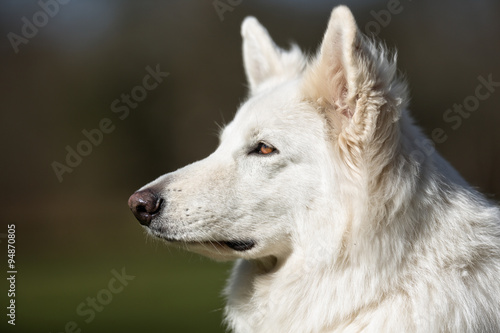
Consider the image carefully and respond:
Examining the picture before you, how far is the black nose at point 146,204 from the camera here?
3039 mm

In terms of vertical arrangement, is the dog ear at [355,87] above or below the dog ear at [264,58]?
below

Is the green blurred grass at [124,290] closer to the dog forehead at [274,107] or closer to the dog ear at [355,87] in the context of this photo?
the dog forehead at [274,107]

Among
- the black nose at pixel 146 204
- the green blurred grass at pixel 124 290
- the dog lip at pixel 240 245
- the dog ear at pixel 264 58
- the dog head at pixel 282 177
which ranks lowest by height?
the green blurred grass at pixel 124 290

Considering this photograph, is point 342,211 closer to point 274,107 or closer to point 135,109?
point 274,107

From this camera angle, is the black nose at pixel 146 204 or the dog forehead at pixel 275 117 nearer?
the black nose at pixel 146 204

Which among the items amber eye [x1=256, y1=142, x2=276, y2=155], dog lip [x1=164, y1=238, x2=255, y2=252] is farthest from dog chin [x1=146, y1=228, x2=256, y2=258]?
amber eye [x1=256, y1=142, x2=276, y2=155]

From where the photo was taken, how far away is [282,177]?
3.10m

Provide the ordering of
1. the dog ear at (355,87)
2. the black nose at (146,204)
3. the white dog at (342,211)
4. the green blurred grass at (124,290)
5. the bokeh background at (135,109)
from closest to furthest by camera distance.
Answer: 1. the dog ear at (355,87)
2. the white dog at (342,211)
3. the black nose at (146,204)
4. the green blurred grass at (124,290)
5. the bokeh background at (135,109)

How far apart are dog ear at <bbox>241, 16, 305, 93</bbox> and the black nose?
1.53m

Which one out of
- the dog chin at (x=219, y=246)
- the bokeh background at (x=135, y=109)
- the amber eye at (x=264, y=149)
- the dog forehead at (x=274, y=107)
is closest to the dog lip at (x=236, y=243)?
the dog chin at (x=219, y=246)

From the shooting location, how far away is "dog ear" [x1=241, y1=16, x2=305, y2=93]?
4145mm

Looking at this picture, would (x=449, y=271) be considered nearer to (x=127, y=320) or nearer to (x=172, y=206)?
(x=172, y=206)

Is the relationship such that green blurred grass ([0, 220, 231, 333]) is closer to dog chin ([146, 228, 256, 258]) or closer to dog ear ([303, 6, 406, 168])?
dog chin ([146, 228, 256, 258])

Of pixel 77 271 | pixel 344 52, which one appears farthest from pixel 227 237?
pixel 77 271
